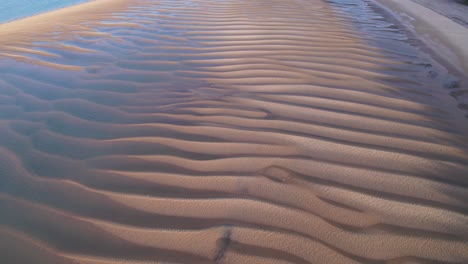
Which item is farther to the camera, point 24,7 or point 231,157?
point 24,7

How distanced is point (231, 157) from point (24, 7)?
850 cm

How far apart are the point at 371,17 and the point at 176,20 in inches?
123

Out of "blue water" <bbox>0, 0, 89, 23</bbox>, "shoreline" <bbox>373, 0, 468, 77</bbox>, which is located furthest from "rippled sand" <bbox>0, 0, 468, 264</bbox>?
"blue water" <bbox>0, 0, 89, 23</bbox>

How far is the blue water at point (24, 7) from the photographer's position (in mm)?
7047

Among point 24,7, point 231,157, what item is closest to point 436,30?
point 231,157

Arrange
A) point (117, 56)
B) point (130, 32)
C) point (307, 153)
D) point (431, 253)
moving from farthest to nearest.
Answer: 1. point (130, 32)
2. point (117, 56)
3. point (307, 153)
4. point (431, 253)

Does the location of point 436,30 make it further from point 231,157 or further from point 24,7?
point 24,7

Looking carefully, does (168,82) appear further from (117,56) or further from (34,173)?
(34,173)

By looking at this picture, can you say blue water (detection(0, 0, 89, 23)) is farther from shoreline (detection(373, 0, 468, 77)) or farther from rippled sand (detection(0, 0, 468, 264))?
shoreline (detection(373, 0, 468, 77))

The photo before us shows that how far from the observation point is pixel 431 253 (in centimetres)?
117

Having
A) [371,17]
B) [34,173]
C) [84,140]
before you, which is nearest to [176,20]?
[371,17]

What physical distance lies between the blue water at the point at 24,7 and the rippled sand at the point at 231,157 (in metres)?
4.64

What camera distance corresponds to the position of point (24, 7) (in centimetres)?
772

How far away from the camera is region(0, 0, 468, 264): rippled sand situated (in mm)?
1230
